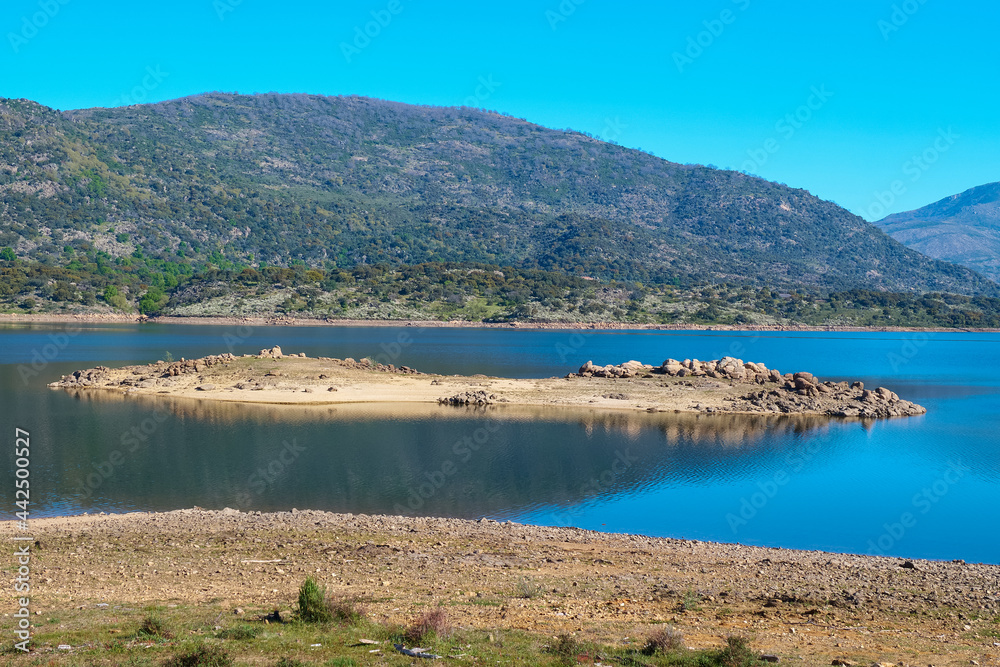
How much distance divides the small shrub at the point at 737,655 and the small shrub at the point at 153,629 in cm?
908

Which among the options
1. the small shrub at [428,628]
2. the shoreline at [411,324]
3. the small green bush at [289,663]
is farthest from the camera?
the shoreline at [411,324]

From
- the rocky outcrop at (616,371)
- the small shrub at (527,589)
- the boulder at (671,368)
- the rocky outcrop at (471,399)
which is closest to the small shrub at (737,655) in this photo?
the small shrub at (527,589)

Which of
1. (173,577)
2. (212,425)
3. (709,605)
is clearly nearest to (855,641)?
(709,605)

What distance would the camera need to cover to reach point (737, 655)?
12969 millimetres

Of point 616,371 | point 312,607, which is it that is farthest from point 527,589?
point 616,371

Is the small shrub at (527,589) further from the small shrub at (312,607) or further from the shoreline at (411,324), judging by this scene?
the shoreline at (411,324)

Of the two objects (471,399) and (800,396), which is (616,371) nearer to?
(800,396)

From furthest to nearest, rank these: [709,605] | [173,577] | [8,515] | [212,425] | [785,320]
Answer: [785,320], [212,425], [8,515], [173,577], [709,605]

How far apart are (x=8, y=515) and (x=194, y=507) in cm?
576

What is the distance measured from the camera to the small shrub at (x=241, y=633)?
44.9 feet

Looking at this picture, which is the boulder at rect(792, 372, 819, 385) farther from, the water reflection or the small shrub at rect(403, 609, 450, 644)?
the small shrub at rect(403, 609, 450, 644)

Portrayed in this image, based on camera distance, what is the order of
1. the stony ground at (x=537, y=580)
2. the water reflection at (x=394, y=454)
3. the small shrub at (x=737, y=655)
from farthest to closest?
the water reflection at (x=394, y=454) < the stony ground at (x=537, y=580) < the small shrub at (x=737, y=655)

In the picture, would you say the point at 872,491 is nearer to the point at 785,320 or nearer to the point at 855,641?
the point at 855,641

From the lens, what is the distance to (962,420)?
55281 millimetres
